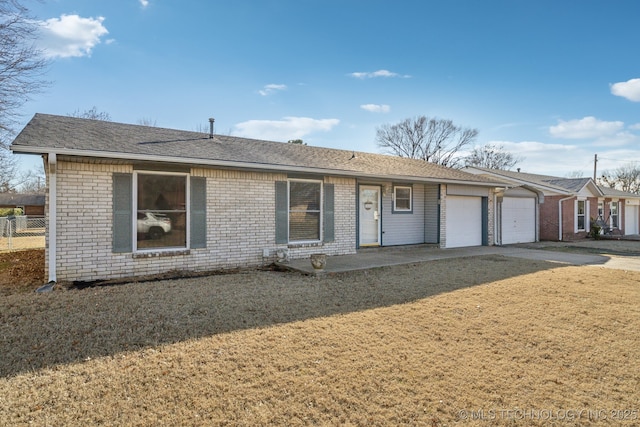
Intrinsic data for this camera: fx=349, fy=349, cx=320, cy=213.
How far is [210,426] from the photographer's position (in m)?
2.48

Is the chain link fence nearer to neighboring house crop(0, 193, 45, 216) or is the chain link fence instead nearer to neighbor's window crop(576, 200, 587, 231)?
neighboring house crop(0, 193, 45, 216)

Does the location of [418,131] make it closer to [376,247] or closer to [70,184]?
[376,247]

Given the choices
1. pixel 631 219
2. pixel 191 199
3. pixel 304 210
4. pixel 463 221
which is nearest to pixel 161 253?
pixel 191 199

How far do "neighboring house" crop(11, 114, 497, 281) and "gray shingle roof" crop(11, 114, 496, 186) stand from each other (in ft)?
0.10

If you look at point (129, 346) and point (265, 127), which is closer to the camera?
point (129, 346)

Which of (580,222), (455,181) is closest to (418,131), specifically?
(580,222)

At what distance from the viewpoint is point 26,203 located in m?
35.3

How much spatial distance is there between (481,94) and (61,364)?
16.9 metres

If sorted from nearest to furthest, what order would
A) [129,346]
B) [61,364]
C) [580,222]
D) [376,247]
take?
[61,364] < [129,346] < [376,247] < [580,222]

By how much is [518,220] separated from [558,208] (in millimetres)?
3612

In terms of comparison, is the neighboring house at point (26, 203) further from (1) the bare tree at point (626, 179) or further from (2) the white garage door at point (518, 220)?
(1) the bare tree at point (626, 179)

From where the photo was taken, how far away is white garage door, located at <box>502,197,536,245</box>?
50.9 ft

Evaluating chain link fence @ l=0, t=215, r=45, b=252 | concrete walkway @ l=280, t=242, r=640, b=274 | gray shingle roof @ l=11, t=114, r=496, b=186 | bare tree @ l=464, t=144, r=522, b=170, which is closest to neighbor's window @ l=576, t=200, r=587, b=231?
concrete walkway @ l=280, t=242, r=640, b=274

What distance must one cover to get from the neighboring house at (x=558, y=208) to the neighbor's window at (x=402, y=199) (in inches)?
177
